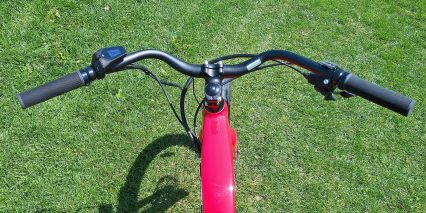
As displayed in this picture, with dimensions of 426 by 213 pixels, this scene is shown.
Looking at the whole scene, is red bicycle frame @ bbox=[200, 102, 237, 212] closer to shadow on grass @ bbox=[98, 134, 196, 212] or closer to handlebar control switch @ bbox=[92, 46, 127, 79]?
handlebar control switch @ bbox=[92, 46, 127, 79]

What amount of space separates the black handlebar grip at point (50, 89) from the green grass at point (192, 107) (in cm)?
183

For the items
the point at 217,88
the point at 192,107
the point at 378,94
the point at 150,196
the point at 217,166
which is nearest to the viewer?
the point at 378,94

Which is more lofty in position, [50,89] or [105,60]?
[105,60]

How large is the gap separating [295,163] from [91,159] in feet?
6.07

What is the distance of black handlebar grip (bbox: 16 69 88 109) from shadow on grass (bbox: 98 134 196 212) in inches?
72.0

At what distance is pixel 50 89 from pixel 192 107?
244 cm

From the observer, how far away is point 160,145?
4.19 metres

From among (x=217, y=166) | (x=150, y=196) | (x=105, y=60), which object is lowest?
(x=217, y=166)

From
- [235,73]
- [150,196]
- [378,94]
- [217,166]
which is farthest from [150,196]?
[378,94]

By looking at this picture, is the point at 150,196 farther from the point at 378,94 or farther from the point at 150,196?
the point at 378,94

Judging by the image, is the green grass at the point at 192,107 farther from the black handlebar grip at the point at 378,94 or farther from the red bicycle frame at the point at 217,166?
the black handlebar grip at the point at 378,94

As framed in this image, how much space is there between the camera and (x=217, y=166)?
2379 mm

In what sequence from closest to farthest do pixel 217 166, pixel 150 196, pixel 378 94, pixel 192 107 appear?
pixel 378 94
pixel 217 166
pixel 150 196
pixel 192 107

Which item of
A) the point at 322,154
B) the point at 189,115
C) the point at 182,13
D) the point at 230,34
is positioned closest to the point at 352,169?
the point at 322,154
